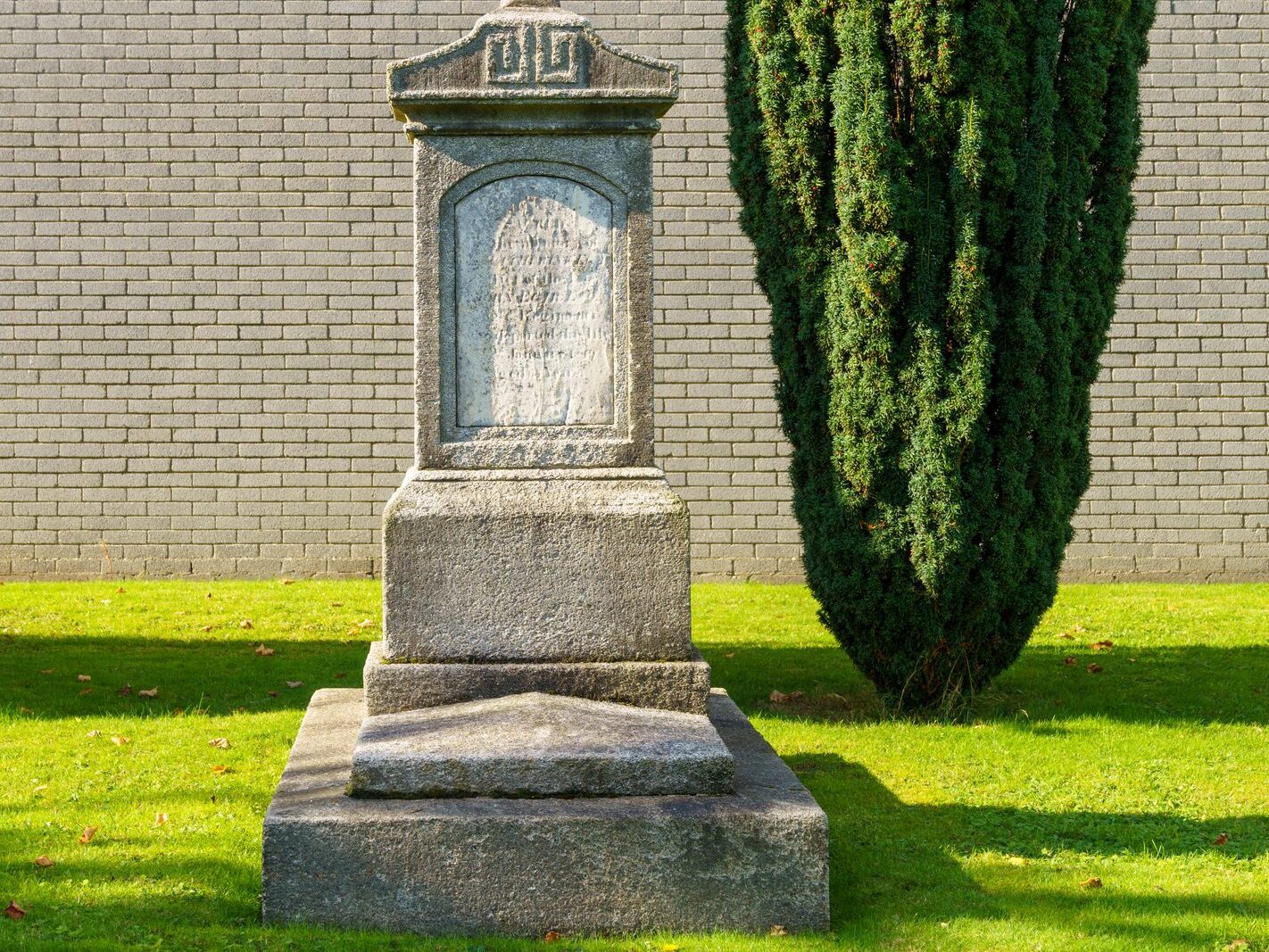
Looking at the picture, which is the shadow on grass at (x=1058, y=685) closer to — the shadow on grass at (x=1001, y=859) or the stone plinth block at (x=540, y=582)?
the shadow on grass at (x=1001, y=859)

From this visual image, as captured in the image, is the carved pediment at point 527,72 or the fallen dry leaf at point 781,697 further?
the fallen dry leaf at point 781,697

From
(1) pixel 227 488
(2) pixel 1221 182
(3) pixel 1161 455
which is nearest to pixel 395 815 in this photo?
(1) pixel 227 488

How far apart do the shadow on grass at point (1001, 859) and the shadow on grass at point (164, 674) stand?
258 cm

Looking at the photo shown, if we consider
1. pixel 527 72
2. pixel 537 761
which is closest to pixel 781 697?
pixel 537 761

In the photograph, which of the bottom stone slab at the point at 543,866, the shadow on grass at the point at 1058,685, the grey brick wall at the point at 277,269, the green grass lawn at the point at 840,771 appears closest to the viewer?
the bottom stone slab at the point at 543,866

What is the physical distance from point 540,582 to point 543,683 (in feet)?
0.97

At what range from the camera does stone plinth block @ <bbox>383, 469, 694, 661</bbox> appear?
394cm

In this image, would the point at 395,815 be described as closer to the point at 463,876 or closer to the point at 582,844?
the point at 463,876

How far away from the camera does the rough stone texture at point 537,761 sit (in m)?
3.36

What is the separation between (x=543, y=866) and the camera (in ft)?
10.6

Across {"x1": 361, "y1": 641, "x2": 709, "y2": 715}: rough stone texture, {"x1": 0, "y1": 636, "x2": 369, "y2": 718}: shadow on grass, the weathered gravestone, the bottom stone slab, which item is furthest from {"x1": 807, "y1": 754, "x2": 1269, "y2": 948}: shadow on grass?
{"x1": 0, "y1": 636, "x2": 369, "y2": 718}: shadow on grass

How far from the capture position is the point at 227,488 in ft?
29.6

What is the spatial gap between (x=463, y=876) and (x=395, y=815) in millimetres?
216

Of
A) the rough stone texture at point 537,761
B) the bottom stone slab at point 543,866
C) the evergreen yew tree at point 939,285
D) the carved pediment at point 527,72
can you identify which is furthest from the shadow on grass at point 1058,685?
the carved pediment at point 527,72
